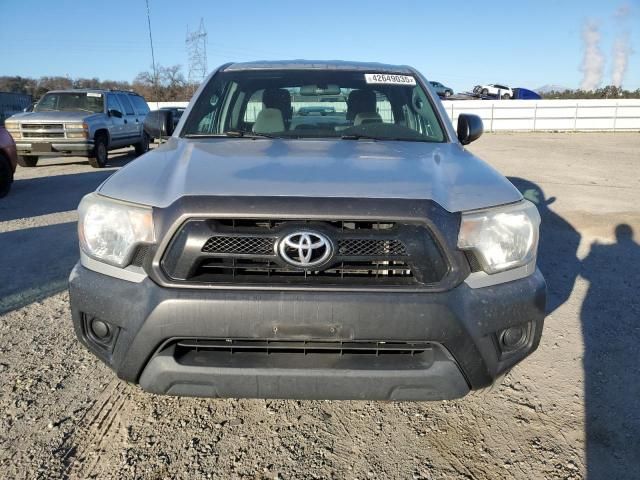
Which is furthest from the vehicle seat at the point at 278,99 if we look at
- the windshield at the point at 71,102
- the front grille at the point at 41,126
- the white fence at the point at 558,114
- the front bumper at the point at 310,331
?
the white fence at the point at 558,114

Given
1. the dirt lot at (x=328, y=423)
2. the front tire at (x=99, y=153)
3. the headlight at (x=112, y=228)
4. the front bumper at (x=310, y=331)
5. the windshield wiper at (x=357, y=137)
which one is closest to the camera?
the front bumper at (x=310, y=331)

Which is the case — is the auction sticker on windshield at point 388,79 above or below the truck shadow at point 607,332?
above

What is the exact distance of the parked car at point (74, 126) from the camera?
11.8m

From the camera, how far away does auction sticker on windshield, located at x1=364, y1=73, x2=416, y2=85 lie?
361cm

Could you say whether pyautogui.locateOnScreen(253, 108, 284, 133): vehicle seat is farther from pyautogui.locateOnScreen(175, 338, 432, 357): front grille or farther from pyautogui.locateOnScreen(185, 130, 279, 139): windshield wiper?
pyautogui.locateOnScreen(175, 338, 432, 357): front grille

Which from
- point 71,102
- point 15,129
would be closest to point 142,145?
point 71,102

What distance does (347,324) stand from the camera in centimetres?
194

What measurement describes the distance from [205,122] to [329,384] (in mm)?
2106

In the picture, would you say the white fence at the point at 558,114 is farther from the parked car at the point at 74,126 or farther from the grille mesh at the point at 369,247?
the grille mesh at the point at 369,247

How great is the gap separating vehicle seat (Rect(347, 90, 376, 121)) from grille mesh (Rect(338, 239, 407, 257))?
169 cm

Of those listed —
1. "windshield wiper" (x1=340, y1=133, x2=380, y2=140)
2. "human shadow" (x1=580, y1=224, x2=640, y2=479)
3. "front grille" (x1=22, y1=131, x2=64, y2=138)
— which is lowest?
"human shadow" (x1=580, y1=224, x2=640, y2=479)

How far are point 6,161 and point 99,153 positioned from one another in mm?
3965

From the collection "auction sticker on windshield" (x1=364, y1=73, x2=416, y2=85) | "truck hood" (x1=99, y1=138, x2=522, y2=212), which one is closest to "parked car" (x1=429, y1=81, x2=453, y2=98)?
"auction sticker on windshield" (x1=364, y1=73, x2=416, y2=85)

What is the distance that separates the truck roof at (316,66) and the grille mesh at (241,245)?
212 centimetres
